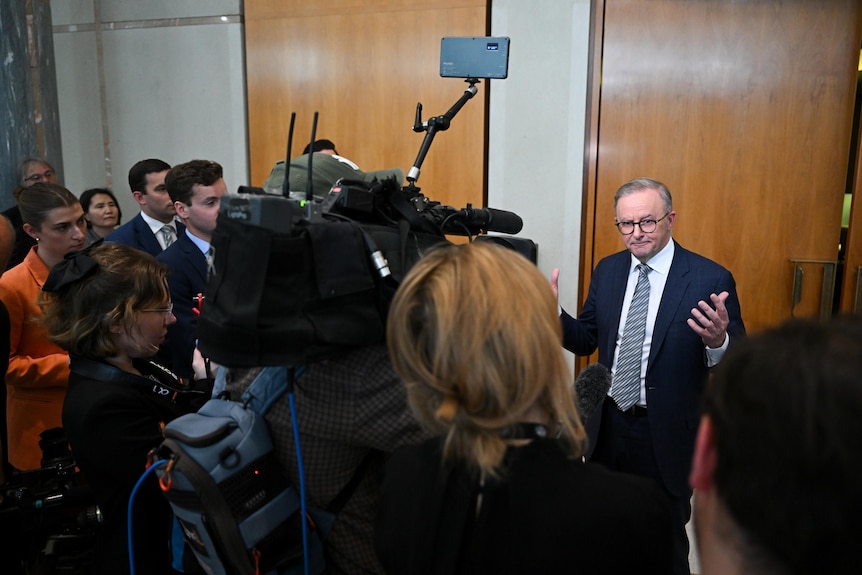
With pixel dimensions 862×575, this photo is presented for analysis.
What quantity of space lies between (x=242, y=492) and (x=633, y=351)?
133 cm

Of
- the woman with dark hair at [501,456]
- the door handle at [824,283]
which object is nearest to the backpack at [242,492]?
the woman with dark hair at [501,456]

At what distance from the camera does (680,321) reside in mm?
1839

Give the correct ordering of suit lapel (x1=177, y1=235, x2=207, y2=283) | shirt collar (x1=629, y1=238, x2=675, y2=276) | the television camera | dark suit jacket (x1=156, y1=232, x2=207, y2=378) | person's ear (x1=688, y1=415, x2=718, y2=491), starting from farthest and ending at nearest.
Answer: suit lapel (x1=177, y1=235, x2=207, y2=283), dark suit jacket (x1=156, y1=232, x2=207, y2=378), shirt collar (x1=629, y1=238, x2=675, y2=276), the television camera, person's ear (x1=688, y1=415, x2=718, y2=491)

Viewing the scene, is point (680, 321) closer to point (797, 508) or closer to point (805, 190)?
point (797, 508)

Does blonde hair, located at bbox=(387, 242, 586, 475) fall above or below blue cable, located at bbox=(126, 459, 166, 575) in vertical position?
above

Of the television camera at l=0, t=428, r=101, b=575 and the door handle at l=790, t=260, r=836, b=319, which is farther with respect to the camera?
the door handle at l=790, t=260, r=836, b=319

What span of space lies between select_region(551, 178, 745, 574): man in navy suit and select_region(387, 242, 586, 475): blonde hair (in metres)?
0.97

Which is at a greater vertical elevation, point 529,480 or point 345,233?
point 345,233

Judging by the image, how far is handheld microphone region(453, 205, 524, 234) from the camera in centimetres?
123

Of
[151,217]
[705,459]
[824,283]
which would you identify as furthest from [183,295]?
[824,283]

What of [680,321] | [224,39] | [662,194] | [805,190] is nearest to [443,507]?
[680,321]

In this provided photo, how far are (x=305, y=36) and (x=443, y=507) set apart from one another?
3423mm

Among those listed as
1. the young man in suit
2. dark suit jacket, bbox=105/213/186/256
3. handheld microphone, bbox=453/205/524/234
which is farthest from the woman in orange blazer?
the young man in suit

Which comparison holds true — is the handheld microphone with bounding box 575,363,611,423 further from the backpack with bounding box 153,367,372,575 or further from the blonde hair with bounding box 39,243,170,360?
the blonde hair with bounding box 39,243,170,360
